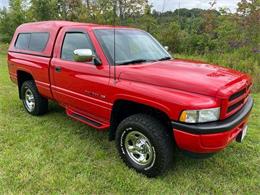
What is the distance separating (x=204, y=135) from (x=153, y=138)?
2.02 ft

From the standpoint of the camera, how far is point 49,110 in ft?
20.0

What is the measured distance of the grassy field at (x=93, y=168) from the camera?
11.0ft

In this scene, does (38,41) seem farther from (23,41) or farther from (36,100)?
(36,100)

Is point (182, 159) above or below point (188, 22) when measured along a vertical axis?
below

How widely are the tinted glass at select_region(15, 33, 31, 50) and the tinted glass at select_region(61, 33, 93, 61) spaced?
4.60 feet

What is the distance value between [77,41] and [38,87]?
143 centimetres

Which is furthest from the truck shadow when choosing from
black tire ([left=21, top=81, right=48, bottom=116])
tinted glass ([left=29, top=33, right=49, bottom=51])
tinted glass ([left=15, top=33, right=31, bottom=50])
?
tinted glass ([left=15, top=33, right=31, bottom=50])

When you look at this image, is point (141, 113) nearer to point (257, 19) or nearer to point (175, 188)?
point (175, 188)

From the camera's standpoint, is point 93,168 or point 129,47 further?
point 129,47

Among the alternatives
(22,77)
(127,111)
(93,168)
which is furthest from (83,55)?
(22,77)

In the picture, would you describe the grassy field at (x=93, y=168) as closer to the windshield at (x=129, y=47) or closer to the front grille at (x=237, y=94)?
the front grille at (x=237, y=94)

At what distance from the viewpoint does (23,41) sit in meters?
5.86

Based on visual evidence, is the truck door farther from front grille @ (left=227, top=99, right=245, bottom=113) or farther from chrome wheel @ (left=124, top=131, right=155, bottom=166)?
front grille @ (left=227, top=99, right=245, bottom=113)

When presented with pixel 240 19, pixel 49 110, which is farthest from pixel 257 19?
pixel 49 110
